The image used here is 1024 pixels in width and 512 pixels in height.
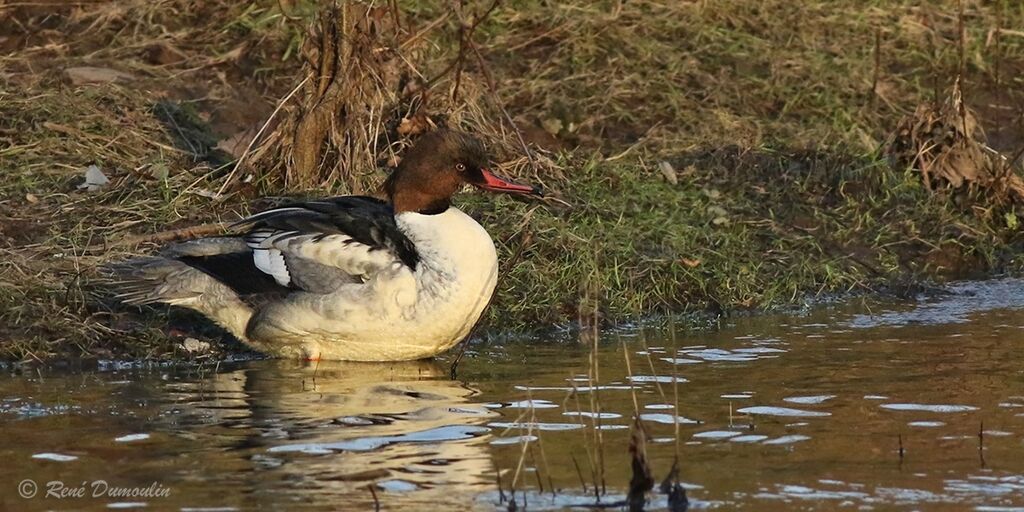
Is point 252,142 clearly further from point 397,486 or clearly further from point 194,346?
point 397,486

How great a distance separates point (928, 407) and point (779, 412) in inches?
21.2

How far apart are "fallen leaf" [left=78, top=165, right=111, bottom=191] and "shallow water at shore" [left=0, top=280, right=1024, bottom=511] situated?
6.24 feet

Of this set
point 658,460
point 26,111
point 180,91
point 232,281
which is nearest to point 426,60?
point 180,91

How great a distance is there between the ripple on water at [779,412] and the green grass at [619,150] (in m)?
1.37

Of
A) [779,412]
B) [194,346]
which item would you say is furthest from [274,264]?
[779,412]

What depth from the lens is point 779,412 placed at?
652 cm

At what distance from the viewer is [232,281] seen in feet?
25.5

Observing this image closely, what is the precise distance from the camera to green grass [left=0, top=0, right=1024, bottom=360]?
8.66 metres

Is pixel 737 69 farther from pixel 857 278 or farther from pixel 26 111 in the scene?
pixel 26 111

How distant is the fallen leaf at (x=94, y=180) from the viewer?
30.2 feet

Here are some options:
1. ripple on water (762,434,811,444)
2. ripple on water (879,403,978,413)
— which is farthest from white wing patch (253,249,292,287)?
ripple on water (879,403,978,413)

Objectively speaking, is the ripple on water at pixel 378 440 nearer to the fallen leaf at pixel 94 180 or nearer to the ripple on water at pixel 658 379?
the ripple on water at pixel 658 379

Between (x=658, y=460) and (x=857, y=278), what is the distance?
12.8ft

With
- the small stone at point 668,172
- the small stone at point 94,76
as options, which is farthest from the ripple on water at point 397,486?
the small stone at point 94,76
